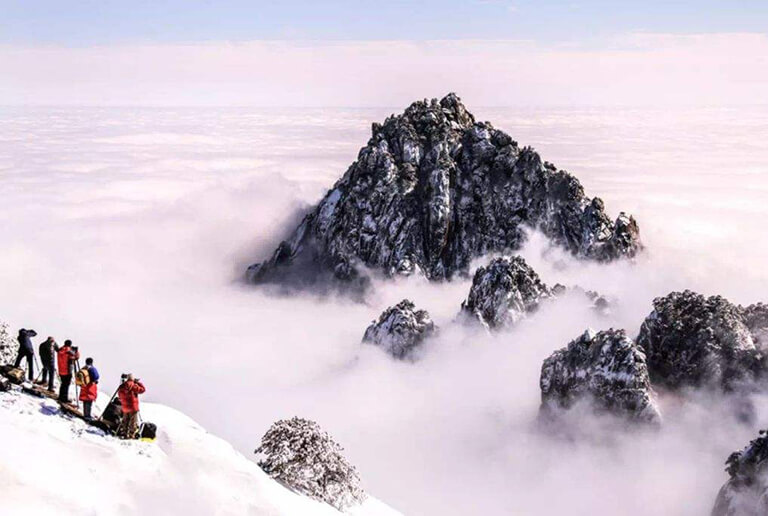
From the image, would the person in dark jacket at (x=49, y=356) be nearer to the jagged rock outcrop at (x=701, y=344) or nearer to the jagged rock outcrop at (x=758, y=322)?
the jagged rock outcrop at (x=701, y=344)

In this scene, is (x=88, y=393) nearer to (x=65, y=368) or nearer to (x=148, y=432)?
(x=65, y=368)

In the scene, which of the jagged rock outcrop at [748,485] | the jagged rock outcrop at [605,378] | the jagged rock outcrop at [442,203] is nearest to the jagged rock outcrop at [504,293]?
the jagged rock outcrop at [605,378]

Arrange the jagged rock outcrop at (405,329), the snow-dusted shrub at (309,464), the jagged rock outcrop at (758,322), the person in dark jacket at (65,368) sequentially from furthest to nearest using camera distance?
the jagged rock outcrop at (405,329)
the jagged rock outcrop at (758,322)
the snow-dusted shrub at (309,464)
the person in dark jacket at (65,368)

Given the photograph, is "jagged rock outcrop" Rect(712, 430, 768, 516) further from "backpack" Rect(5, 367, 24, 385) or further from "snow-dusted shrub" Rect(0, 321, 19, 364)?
"snow-dusted shrub" Rect(0, 321, 19, 364)

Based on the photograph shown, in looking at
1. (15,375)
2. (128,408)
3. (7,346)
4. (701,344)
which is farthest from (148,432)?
(701,344)

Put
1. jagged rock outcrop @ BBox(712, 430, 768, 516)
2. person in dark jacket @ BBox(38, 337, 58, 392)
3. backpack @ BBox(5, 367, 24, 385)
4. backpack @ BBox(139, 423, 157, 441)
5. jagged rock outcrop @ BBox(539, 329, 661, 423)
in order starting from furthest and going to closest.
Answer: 1. jagged rock outcrop @ BBox(539, 329, 661, 423)
2. jagged rock outcrop @ BBox(712, 430, 768, 516)
3. person in dark jacket @ BBox(38, 337, 58, 392)
4. backpack @ BBox(5, 367, 24, 385)
5. backpack @ BBox(139, 423, 157, 441)

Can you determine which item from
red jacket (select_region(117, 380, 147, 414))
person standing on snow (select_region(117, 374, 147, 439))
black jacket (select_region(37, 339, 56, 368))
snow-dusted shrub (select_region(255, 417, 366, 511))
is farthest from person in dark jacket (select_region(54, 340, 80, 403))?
snow-dusted shrub (select_region(255, 417, 366, 511))


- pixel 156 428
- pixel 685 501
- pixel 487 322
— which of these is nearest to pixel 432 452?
pixel 487 322
